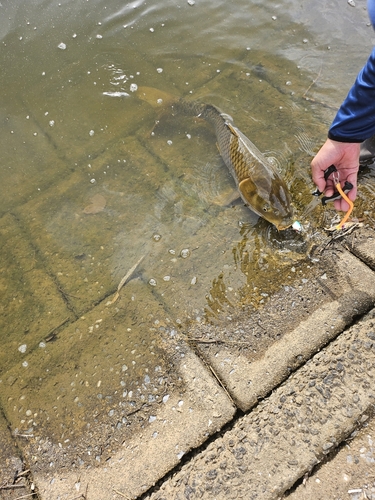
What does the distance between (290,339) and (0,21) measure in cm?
562

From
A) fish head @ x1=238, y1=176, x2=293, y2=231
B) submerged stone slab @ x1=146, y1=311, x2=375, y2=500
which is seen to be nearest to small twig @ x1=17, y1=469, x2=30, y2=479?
submerged stone slab @ x1=146, y1=311, x2=375, y2=500

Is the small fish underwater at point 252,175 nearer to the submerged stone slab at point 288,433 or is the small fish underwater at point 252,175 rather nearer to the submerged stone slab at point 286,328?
the submerged stone slab at point 286,328

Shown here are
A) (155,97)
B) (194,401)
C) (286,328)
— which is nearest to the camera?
(194,401)

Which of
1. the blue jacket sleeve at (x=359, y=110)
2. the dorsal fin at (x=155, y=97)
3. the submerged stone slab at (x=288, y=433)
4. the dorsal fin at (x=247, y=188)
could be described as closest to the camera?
the submerged stone slab at (x=288, y=433)

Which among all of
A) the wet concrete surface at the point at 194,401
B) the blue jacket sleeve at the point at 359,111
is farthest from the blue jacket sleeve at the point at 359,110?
the wet concrete surface at the point at 194,401

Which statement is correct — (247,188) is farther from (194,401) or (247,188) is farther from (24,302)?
(24,302)

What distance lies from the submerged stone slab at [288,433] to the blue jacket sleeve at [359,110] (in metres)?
1.27

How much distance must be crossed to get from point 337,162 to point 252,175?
786mm

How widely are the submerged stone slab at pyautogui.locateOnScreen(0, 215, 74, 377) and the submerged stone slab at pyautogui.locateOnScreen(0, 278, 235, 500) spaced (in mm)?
114

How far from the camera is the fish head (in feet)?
11.2

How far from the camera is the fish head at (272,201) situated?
341 cm

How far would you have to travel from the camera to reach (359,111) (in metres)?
2.56

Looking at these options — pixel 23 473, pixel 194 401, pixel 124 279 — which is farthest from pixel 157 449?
pixel 124 279

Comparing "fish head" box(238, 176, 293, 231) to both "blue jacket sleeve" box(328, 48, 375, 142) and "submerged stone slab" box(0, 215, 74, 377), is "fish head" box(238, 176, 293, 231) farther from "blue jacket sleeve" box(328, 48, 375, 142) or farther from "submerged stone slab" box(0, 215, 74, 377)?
"submerged stone slab" box(0, 215, 74, 377)
